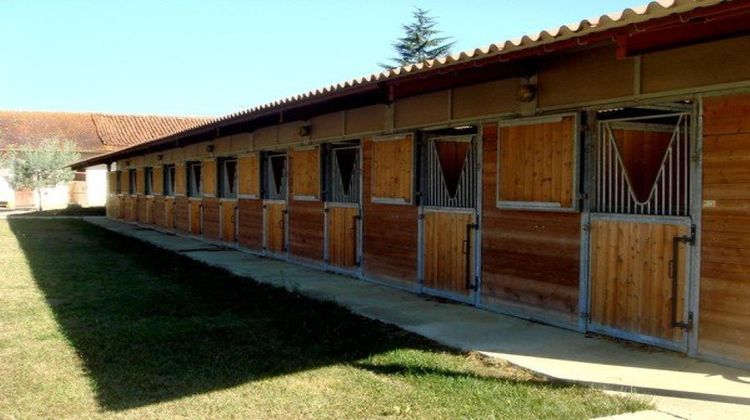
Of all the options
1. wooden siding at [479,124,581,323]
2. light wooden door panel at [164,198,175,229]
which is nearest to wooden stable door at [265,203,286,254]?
wooden siding at [479,124,581,323]

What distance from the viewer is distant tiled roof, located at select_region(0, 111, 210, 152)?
37.6 m

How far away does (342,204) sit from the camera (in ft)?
30.9

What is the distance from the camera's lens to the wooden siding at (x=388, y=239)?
793cm

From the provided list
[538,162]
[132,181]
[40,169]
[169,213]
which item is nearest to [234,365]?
[538,162]

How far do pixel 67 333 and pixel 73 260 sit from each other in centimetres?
606

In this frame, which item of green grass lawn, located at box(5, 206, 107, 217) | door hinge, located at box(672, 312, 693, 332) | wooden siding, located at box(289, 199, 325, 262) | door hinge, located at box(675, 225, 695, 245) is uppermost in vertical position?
door hinge, located at box(675, 225, 695, 245)

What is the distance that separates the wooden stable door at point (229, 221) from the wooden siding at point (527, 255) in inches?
301

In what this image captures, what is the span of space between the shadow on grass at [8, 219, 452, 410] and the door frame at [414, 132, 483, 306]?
1.34 meters

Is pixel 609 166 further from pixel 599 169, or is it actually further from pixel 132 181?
pixel 132 181

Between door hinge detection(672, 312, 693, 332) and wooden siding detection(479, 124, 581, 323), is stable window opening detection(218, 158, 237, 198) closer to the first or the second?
wooden siding detection(479, 124, 581, 323)

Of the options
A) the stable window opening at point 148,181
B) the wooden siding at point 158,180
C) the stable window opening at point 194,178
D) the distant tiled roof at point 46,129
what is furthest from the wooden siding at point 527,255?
the distant tiled roof at point 46,129

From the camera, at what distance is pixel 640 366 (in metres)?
4.55

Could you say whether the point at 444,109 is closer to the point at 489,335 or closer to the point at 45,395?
the point at 489,335

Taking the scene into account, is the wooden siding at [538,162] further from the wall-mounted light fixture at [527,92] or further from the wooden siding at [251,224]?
the wooden siding at [251,224]
